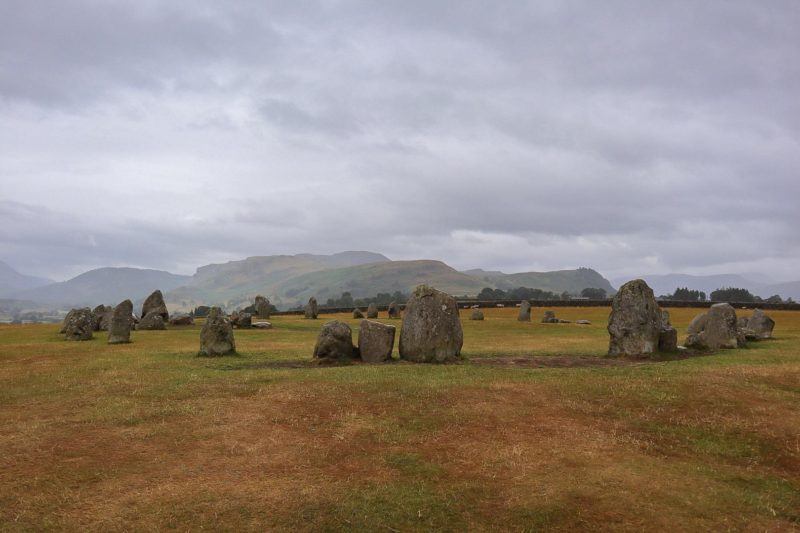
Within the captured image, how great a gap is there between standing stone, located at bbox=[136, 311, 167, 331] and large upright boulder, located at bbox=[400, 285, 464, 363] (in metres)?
27.8

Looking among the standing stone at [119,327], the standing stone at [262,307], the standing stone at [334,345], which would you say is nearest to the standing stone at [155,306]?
the standing stone at [119,327]

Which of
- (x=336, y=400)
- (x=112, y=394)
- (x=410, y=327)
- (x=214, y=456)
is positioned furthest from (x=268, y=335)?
(x=214, y=456)

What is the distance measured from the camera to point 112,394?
599 inches

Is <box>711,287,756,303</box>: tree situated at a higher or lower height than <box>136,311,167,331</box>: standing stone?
higher

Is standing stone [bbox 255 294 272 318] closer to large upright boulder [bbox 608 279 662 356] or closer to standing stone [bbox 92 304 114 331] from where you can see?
standing stone [bbox 92 304 114 331]

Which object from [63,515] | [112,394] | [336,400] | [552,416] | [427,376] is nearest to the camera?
[63,515]

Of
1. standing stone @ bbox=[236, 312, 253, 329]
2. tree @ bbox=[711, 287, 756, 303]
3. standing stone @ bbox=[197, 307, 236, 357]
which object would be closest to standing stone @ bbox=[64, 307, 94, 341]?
standing stone @ bbox=[236, 312, 253, 329]

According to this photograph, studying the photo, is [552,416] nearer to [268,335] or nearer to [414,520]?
[414,520]

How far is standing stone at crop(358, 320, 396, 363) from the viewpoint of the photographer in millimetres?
21359

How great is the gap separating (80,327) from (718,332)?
36.3m

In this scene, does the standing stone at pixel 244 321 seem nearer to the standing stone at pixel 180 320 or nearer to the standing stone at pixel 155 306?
the standing stone at pixel 180 320

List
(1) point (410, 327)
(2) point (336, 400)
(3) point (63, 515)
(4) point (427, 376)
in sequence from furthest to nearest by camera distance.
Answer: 1. (1) point (410, 327)
2. (4) point (427, 376)
3. (2) point (336, 400)
4. (3) point (63, 515)

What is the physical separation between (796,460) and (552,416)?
4.75 m

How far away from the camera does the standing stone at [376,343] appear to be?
21359 mm
